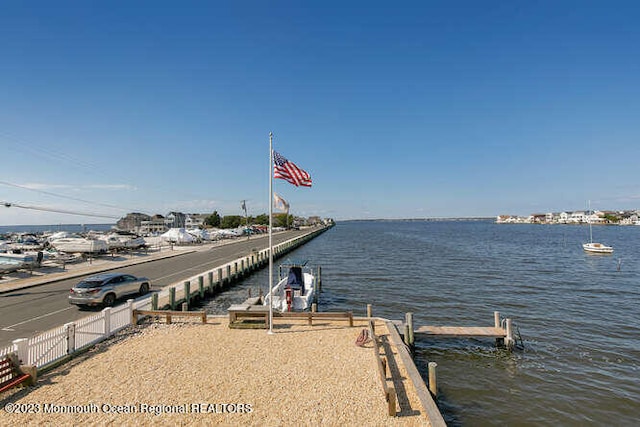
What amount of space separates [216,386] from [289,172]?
313 inches

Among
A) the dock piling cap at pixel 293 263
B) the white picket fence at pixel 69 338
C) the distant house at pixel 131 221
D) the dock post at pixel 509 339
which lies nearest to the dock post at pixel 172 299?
the white picket fence at pixel 69 338

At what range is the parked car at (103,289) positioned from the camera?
16484mm

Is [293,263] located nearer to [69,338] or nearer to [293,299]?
[293,299]

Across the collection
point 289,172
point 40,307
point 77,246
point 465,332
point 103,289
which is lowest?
point 465,332

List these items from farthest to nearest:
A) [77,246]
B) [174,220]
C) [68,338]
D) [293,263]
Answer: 1. [174,220]
2. [293,263]
3. [77,246]
4. [68,338]

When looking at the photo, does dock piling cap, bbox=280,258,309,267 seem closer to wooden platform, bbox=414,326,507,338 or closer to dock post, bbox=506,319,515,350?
wooden platform, bbox=414,326,507,338

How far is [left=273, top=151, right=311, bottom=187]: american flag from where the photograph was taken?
42.4 ft

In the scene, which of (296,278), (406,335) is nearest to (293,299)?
(296,278)

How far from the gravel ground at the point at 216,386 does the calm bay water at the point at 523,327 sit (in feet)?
12.7

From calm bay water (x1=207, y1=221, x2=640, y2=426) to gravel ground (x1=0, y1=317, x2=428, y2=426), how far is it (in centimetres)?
387

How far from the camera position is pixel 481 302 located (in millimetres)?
23938

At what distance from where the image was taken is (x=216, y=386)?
28.3 ft

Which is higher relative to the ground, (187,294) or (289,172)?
(289,172)

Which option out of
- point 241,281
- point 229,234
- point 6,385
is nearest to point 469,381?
point 6,385
